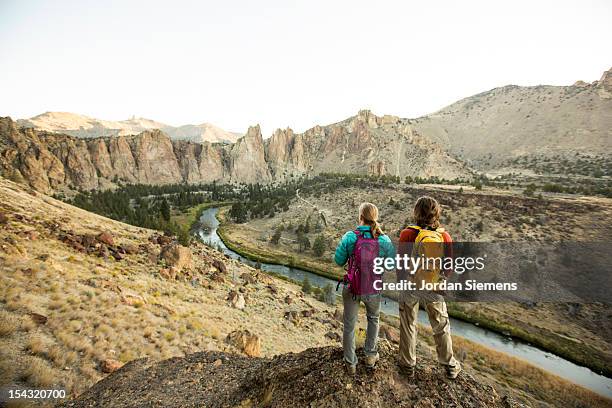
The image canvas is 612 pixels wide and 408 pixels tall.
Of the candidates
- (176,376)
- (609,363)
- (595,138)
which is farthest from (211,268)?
(595,138)

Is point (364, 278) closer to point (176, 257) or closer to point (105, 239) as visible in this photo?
point (176, 257)

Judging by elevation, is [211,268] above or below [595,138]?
below

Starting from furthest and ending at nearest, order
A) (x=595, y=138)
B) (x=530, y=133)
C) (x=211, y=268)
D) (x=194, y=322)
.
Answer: (x=530, y=133), (x=595, y=138), (x=211, y=268), (x=194, y=322)

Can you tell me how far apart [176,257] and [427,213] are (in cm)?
2018

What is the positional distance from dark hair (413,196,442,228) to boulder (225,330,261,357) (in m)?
9.51

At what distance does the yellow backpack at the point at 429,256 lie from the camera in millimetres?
4648

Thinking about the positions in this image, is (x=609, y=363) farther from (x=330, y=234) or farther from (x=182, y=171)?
(x=182, y=171)

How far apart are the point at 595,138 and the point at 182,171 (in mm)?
183095

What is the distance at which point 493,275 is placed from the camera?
41.8 m

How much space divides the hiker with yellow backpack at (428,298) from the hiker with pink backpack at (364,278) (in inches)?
17.4

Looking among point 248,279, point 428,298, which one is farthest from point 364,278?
point 248,279

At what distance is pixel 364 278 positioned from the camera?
4.61 metres
